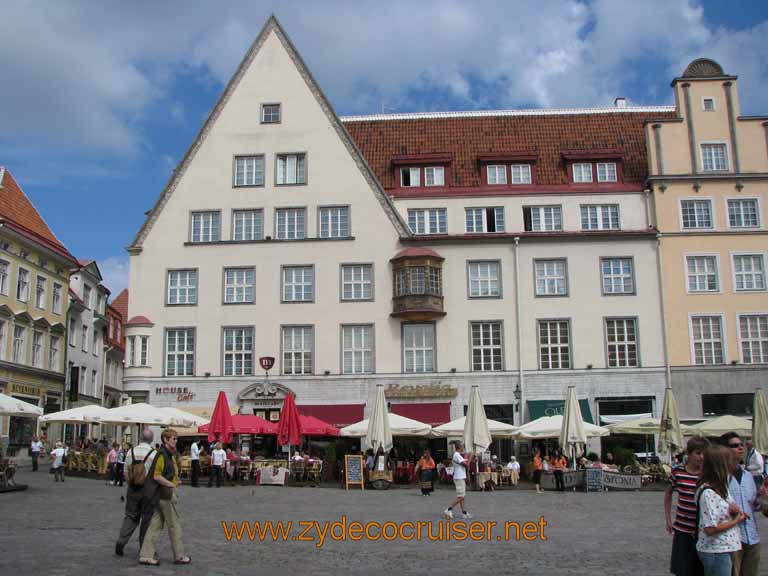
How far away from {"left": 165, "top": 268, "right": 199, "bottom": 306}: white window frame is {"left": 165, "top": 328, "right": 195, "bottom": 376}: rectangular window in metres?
1.45

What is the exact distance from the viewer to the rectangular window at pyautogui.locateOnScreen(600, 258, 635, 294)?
41.1 meters

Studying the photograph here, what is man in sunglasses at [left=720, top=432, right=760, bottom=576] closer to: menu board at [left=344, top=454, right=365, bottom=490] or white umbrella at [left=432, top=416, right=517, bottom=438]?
menu board at [left=344, top=454, right=365, bottom=490]

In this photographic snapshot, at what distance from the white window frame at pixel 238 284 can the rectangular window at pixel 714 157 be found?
2274 centimetres

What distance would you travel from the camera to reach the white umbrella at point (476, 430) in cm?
2889

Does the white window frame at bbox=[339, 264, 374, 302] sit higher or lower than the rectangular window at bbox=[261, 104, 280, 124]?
lower

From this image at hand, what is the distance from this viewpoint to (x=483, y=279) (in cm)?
4134

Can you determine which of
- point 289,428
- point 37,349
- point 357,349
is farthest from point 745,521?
point 37,349

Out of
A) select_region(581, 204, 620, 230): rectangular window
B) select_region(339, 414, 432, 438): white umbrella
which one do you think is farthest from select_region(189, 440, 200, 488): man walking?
select_region(581, 204, 620, 230): rectangular window

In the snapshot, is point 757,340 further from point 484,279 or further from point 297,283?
point 297,283

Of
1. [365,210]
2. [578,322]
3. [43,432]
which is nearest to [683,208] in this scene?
[578,322]

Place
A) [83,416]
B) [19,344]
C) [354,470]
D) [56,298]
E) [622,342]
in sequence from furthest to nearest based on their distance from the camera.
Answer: [56,298] < [19,344] < [622,342] < [83,416] < [354,470]

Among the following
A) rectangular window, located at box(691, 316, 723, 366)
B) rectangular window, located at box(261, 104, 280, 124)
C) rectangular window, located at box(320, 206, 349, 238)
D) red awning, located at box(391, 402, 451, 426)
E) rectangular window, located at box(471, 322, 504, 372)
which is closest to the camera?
red awning, located at box(391, 402, 451, 426)

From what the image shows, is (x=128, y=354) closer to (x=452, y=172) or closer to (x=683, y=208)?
(x=452, y=172)

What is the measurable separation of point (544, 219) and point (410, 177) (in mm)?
7131
